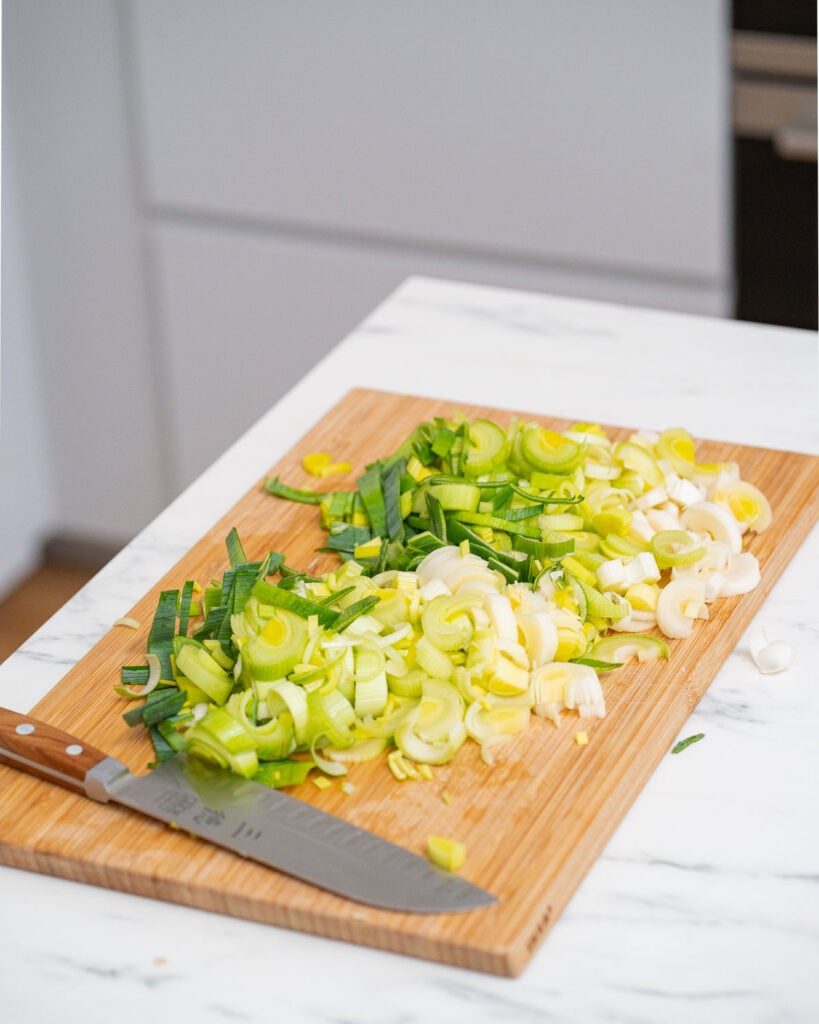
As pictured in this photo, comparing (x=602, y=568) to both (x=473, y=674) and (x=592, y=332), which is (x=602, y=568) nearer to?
(x=473, y=674)

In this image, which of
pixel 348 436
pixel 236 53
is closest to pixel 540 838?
pixel 348 436

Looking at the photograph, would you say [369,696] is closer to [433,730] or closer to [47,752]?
[433,730]

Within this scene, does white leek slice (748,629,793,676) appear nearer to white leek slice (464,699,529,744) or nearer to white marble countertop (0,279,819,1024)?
white marble countertop (0,279,819,1024)

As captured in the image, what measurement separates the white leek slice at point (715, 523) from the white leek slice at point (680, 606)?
0.28 ft

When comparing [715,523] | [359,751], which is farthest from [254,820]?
[715,523]

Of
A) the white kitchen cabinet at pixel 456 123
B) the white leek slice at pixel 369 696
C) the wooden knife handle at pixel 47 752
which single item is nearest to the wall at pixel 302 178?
the white kitchen cabinet at pixel 456 123

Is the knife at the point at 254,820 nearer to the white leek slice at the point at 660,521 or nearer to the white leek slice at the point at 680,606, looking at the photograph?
the white leek slice at the point at 680,606

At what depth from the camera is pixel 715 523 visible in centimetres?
136

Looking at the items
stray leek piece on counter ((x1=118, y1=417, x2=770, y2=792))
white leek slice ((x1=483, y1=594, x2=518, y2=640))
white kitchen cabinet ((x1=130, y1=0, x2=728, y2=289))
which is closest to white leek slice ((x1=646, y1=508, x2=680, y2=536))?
stray leek piece on counter ((x1=118, y1=417, x2=770, y2=792))

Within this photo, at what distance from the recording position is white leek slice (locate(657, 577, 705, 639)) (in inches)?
49.9

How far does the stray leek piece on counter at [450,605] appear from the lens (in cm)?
113

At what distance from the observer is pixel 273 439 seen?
1.64 m

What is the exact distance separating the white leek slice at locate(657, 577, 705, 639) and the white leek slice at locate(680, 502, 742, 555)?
3.3 inches

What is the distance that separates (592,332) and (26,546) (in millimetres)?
1855
